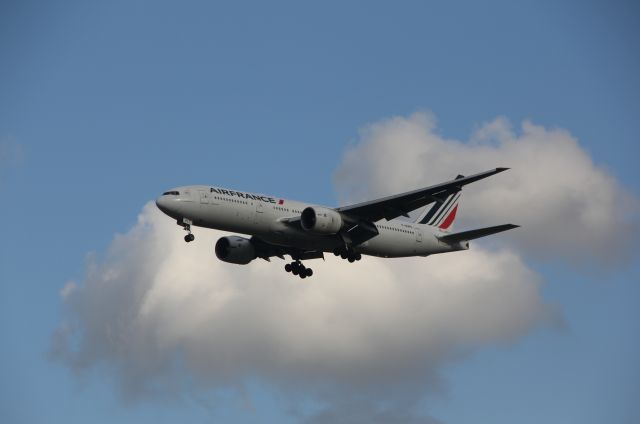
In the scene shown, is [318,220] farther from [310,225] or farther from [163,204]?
[163,204]

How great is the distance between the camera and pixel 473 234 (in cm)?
6178

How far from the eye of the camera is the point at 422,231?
64.7m

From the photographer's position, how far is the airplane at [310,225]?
5594 cm

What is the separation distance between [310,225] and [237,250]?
8819 millimetres

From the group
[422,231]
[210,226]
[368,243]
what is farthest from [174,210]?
[422,231]

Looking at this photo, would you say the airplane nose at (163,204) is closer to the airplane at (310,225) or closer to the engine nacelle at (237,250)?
the airplane at (310,225)

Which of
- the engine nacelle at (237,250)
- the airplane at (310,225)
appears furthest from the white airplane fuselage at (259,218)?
the engine nacelle at (237,250)

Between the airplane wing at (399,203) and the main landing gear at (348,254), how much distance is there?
84.0 inches

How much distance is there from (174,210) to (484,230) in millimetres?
17606

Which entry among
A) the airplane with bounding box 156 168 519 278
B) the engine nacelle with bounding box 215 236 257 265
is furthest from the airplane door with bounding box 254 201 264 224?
the engine nacelle with bounding box 215 236 257 265

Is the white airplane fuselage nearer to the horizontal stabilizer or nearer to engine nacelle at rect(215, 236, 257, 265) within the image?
the horizontal stabilizer

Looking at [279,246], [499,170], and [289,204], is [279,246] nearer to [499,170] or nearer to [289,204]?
[289,204]

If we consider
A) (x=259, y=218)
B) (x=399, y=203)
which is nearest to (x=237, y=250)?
(x=259, y=218)

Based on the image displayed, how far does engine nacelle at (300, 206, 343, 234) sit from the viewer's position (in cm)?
5759
